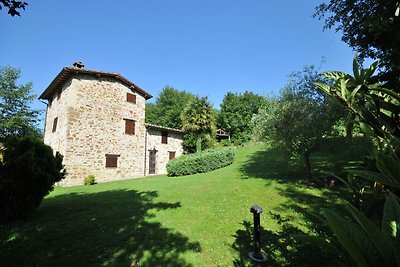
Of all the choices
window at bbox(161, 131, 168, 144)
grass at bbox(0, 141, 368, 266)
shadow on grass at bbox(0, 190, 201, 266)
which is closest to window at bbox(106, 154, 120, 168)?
window at bbox(161, 131, 168, 144)

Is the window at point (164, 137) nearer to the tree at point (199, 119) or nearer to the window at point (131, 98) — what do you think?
the tree at point (199, 119)

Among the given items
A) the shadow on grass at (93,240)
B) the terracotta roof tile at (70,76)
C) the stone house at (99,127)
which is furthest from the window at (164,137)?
the shadow on grass at (93,240)

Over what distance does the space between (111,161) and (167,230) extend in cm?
1561

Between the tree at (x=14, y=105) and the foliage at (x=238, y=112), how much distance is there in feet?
97.8

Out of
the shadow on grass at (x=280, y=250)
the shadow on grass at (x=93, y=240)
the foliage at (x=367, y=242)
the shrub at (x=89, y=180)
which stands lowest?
the shadow on grass at (x=280, y=250)

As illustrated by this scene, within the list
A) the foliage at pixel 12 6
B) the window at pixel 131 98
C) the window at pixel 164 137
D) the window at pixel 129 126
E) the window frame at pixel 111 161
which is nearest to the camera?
the foliage at pixel 12 6

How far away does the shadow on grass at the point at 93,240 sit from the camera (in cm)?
450

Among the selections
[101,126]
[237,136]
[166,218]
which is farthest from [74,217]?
[237,136]

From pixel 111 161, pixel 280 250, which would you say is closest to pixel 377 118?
pixel 280 250

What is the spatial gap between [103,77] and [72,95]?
10.4ft

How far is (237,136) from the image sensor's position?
41844mm

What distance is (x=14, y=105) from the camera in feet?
92.7

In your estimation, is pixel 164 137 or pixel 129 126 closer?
pixel 129 126

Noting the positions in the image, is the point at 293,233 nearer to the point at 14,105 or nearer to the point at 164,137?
the point at 164,137
